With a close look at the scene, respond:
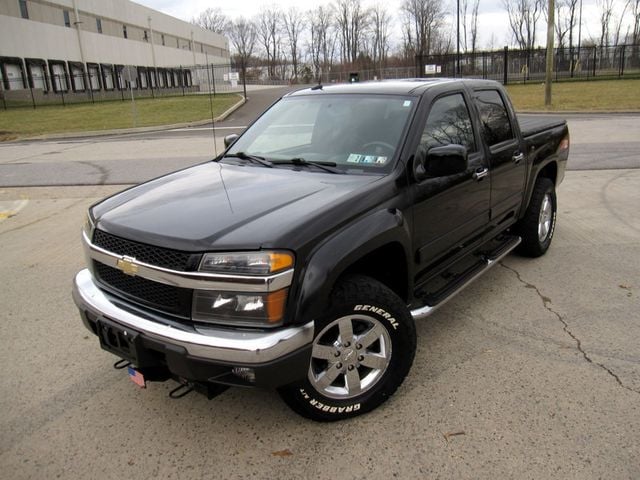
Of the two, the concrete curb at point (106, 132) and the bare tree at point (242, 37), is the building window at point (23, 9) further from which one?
the bare tree at point (242, 37)

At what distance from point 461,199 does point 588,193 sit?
509cm

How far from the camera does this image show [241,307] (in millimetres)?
2508

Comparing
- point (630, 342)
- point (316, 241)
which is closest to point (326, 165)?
point (316, 241)

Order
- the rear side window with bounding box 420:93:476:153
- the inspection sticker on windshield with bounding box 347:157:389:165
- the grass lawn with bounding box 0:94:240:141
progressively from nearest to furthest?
the inspection sticker on windshield with bounding box 347:157:389:165
the rear side window with bounding box 420:93:476:153
the grass lawn with bounding box 0:94:240:141

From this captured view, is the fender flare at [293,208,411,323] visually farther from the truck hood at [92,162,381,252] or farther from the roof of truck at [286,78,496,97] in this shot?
the roof of truck at [286,78,496,97]

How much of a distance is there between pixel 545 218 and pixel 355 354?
342 centimetres

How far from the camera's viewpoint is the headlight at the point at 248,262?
2.46 meters

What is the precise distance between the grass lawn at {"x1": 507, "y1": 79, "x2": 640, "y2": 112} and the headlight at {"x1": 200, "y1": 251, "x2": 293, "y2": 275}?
21846 mm

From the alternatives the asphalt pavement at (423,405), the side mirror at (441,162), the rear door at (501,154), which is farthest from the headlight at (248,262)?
the rear door at (501,154)

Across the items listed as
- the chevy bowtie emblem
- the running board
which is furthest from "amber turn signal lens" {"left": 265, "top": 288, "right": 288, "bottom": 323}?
the running board

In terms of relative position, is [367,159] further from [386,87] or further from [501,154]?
[501,154]

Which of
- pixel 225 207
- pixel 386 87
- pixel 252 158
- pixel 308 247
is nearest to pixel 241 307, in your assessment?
pixel 308 247

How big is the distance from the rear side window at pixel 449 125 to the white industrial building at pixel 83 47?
21.0 m

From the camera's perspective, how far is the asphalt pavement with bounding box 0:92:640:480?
267 cm
